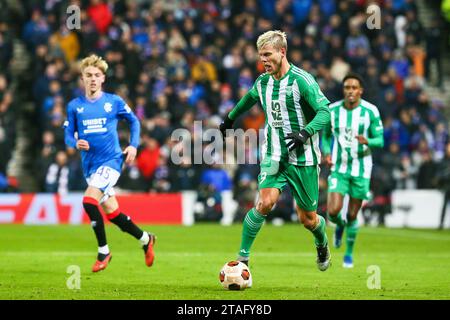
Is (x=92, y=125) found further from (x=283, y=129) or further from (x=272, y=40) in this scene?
(x=272, y=40)

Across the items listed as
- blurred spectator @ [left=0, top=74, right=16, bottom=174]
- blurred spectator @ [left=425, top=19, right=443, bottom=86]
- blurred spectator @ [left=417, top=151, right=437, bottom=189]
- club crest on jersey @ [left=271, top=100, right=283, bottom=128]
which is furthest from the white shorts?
blurred spectator @ [left=425, top=19, right=443, bottom=86]

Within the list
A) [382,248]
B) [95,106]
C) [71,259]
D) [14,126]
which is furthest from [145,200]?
[95,106]

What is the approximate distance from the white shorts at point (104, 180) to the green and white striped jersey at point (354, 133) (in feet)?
10.7

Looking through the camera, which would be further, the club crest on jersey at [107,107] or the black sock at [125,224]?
the club crest on jersey at [107,107]

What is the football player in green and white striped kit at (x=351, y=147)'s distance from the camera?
14.1 metres

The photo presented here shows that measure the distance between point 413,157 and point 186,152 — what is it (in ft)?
18.1

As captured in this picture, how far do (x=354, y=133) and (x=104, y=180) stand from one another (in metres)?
3.78

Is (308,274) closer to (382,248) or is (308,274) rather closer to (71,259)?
(71,259)

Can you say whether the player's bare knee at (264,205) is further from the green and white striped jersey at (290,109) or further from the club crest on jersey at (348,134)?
the club crest on jersey at (348,134)

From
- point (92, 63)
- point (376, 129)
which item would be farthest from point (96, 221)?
point (376, 129)

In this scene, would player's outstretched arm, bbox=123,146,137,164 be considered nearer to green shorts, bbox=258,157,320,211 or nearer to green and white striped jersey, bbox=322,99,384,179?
green shorts, bbox=258,157,320,211

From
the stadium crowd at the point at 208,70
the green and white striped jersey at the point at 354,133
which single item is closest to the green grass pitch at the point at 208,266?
the green and white striped jersey at the point at 354,133

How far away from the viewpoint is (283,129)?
34.9 feet

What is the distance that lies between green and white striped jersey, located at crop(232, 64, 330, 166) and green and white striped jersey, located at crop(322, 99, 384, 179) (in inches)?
137
